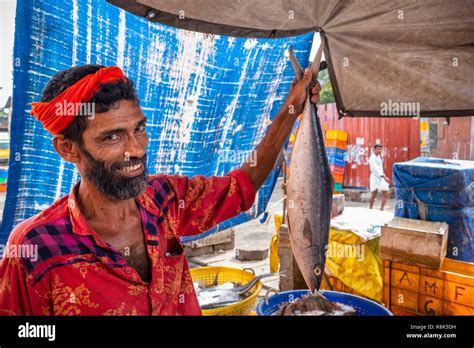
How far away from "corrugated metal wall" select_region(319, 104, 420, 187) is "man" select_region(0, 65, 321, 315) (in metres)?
13.1

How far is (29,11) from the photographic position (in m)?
1.92

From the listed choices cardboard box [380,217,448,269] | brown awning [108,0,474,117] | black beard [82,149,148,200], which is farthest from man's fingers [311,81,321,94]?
cardboard box [380,217,448,269]

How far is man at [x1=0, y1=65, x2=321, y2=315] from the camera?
150 centimetres

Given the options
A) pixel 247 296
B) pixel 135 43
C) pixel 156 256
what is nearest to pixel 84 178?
pixel 156 256

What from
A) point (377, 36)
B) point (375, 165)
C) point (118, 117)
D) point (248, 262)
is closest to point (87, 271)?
point (118, 117)

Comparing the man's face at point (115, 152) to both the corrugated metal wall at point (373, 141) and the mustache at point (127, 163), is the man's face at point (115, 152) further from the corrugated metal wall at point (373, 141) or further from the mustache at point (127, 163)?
the corrugated metal wall at point (373, 141)

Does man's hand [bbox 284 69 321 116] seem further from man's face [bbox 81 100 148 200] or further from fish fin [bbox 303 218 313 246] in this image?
man's face [bbox 81 100 148 200]

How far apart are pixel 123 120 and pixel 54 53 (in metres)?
0.71

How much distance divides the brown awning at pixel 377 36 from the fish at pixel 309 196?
0.46 metres

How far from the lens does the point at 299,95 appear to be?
7.07 feet

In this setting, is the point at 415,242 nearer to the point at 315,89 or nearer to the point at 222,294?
the point at 222,294

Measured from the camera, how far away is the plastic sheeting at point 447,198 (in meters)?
3.96

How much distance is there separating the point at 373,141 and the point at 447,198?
1051cm
